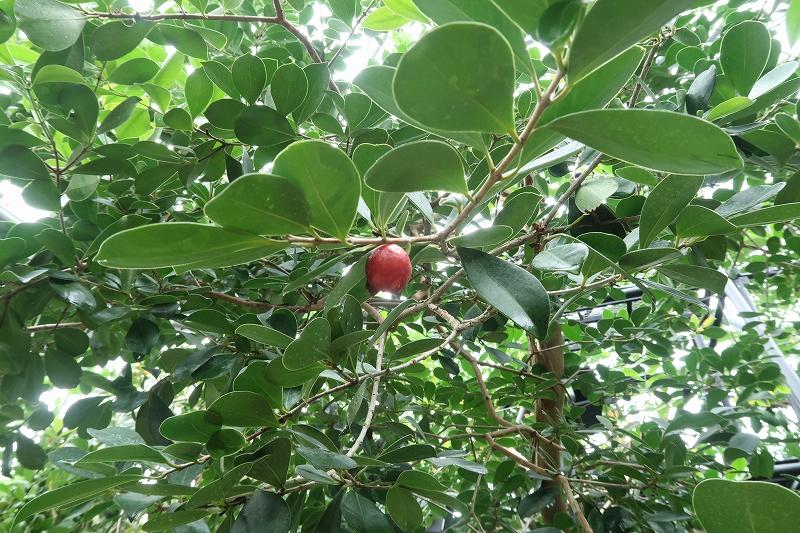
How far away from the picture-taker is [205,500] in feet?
1.99

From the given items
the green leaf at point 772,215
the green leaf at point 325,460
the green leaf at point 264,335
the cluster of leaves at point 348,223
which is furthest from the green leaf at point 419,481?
the green leaf at point 772,215

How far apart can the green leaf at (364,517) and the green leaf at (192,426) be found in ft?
0.81

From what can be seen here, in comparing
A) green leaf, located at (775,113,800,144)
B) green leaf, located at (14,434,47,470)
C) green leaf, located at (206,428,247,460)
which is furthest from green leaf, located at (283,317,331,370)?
green leaf, located at (14,434,47,470)

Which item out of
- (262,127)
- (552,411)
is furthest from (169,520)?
(552,411)

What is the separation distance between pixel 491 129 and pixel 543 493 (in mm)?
1192

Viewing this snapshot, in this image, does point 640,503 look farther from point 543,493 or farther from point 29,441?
point 29,441

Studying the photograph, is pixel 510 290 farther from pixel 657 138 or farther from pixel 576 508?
pixel 576 508

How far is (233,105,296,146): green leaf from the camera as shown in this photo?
0.79 m

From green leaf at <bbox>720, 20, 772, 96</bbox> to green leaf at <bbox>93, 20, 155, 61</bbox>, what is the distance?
0.82m

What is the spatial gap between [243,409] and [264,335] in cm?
9

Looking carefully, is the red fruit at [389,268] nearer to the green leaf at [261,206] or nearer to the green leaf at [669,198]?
the green leaf at [261,206]

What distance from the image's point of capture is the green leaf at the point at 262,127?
0.79 meters

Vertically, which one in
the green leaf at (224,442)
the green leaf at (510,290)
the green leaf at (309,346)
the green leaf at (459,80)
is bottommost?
the green leaf at (224,442)

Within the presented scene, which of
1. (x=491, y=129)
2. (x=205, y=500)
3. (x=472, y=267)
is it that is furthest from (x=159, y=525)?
(x=491, y=129)
